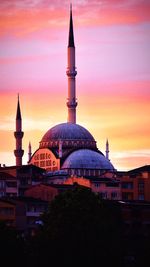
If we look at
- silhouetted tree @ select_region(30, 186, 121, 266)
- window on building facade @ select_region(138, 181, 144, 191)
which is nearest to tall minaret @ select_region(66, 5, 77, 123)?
window on building facade @ select_region(138, 181, 144, 191)

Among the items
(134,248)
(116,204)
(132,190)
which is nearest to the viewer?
(134,248)

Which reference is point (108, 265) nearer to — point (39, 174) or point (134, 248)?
point (134, 248)

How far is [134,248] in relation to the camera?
80312 millimetres

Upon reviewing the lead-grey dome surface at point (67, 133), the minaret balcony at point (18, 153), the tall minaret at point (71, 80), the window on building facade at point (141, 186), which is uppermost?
the tall minaret at point (71, 80)

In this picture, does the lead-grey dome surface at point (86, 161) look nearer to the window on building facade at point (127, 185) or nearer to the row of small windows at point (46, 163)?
the row of small windows at point (46, 163)

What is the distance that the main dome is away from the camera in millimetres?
140250

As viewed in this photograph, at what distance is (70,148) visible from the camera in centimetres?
13962

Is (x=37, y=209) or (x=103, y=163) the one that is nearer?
(x=37, y=209)

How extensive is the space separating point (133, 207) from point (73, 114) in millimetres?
46090

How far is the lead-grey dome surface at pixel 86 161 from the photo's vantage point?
13188 centimetres

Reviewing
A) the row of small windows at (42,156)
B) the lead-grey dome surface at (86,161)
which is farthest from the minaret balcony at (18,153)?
the lead-grey dome surface at (86,161)

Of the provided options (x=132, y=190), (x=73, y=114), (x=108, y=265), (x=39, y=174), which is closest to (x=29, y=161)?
(x=73, y=114)

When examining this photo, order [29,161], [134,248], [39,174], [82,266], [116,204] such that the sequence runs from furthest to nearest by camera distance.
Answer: [29,161], [39,174], [116,204], [134,248], [82,266]

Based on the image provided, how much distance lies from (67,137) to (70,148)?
1.51 m
